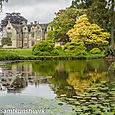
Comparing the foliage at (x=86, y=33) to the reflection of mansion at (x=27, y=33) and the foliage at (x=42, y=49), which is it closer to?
the foliage at (x=42, y=49)

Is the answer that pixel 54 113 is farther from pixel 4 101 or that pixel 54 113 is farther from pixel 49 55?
pixel 49 55

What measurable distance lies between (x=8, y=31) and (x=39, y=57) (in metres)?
40.0

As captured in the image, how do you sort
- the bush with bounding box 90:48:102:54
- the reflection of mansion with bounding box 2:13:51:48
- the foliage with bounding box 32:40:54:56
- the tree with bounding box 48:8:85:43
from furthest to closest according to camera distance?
the reflection of mansion with bounding box 2:13:51:48, the tree with bounding box 48:8:85:43, the bush with bounding box 90:48:102:54, the foliage with bounding box 32:40:54:56

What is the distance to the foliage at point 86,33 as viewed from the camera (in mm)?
50938

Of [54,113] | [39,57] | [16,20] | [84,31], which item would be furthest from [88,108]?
[16,20]

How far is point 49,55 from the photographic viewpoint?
4256cm

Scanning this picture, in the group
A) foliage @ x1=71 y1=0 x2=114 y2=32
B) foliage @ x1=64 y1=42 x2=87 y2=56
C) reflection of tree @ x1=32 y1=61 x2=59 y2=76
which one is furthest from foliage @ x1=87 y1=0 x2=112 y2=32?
reflection of tree @ x1=32 y1=61 x2=59 y2=76

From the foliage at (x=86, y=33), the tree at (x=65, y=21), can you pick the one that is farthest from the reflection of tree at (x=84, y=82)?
the tree at (x=65, y=21)

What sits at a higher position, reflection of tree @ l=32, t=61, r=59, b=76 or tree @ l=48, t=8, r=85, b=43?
tree @ l=48, t=8, r=85, b=43

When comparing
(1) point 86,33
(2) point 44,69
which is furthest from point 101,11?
(2) point 44,69

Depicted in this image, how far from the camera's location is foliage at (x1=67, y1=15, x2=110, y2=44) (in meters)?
50.9

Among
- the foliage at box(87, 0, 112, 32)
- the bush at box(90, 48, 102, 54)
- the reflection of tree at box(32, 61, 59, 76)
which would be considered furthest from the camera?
the bush at box(90, 48, 102, 54)

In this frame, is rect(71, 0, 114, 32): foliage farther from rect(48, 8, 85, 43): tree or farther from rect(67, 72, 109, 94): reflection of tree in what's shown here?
rect(67, 72, 109, 94): reflection of tree

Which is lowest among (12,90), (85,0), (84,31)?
(12,90)
